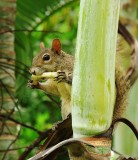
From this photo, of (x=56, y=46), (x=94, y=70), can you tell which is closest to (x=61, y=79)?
(x=56, y=46)

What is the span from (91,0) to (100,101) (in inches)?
6.9

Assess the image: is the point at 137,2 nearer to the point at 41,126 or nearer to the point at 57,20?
the point at 57,20

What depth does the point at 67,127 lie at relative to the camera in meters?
0.99

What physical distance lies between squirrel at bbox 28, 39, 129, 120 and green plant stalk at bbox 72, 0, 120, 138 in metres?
0.19

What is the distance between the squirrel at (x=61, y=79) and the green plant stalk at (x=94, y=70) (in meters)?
0.19

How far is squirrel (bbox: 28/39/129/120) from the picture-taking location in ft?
3.62

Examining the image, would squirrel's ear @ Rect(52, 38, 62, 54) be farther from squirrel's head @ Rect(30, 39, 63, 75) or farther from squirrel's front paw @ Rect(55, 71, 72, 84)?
squirrel's front paw @ Rect(55, 71, 72, 84)

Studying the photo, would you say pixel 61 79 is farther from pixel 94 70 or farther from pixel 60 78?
pixel 94 70

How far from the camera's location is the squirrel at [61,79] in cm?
110

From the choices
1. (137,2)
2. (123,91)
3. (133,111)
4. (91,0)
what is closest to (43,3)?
(137,2)

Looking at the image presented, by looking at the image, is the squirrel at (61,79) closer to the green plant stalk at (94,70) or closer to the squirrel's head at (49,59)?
the squirrel's head at (49,59)

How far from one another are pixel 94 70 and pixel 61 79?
1.30 ft

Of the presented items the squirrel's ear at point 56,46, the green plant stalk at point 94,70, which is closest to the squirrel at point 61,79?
the squirrel's ear at point 56,46

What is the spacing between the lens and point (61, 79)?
1.26m
